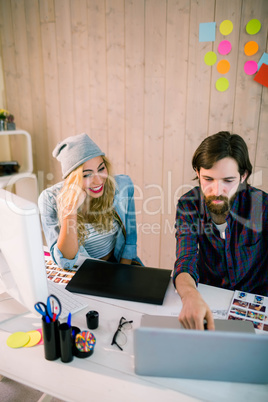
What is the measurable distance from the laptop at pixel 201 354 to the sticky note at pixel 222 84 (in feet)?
5.51

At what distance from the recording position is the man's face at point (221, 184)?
58.2 inches

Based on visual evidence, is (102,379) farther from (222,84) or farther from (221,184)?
(222,84)

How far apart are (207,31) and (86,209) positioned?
132 cm

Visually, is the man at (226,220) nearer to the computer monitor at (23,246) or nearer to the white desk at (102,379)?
the white desk at (102,379)

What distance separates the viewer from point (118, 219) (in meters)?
1.81

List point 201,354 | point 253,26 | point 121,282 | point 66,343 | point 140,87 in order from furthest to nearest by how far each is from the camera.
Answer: point 140,87 → point 253,26 → point 121,282 → point 66,343 → point 201,354

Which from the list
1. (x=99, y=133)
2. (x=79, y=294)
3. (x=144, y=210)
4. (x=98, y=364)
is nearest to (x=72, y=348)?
(x=98, y=364)

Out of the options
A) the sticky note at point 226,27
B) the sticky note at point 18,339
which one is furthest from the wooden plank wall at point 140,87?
the sticky note at point 18,339

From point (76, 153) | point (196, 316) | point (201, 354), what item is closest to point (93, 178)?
point (76, 153)

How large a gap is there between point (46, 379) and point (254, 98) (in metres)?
1.88

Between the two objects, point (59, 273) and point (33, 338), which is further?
point (59, 273)

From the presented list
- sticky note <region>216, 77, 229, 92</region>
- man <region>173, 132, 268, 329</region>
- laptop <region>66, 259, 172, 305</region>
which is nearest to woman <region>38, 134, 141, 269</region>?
laptop <region>66, 259, 172, 305</region>

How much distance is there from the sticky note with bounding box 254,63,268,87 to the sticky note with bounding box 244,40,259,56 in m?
0.10

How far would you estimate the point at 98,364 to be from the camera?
1.01m
